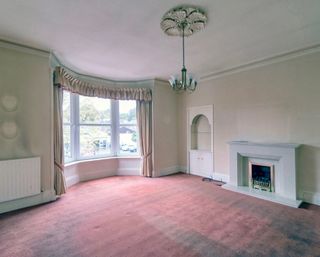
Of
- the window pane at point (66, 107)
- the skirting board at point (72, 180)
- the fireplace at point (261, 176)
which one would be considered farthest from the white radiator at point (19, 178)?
the fireplace at point (261, 176)

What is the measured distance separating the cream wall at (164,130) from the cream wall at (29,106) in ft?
8.57

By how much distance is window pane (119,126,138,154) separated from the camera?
5547 millimetres

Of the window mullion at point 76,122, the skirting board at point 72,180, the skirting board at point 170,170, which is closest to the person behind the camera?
the skirting board at point 72,180

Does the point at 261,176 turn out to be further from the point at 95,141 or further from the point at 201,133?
the point at 95,141

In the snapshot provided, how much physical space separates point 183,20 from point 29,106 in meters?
2.84

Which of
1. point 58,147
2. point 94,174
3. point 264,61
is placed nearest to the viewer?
point 58,147

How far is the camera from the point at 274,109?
3.83m

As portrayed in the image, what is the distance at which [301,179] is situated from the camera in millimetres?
3486

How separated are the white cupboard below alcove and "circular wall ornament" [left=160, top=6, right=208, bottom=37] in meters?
2.62

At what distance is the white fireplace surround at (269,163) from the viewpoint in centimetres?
345

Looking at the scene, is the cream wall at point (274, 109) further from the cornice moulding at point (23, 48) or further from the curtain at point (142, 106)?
the cornice moulding at point (23, 48)

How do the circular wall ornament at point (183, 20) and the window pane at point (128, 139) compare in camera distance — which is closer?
the circular wall ornament at point (183, 20)

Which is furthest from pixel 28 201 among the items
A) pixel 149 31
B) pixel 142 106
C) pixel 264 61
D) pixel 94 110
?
pixel 264 61

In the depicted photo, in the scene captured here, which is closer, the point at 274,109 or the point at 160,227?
the point at 160,227
